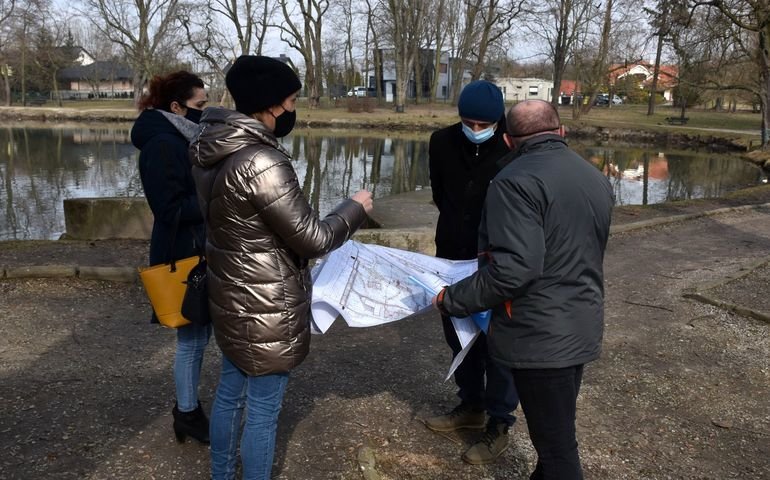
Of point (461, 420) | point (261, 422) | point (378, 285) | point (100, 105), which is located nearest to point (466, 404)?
point (461, 420)

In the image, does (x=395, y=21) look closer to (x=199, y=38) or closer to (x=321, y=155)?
(x=199, y=38)

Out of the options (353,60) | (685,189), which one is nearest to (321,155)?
(685,189)

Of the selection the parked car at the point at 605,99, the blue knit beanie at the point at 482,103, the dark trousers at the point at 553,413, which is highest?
the parked car at the point at 605,99

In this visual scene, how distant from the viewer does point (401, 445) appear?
142 inches

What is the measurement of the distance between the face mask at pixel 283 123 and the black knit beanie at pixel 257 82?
0.22 feet

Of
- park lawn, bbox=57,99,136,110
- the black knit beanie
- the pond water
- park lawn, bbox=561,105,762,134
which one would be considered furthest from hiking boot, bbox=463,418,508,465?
park lawn, bbox=57,99,136,110

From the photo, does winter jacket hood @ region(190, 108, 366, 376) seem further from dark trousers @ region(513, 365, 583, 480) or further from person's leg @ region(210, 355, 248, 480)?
dark trousers @ region(513, 365, 583, 480)

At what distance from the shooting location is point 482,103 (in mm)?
3176

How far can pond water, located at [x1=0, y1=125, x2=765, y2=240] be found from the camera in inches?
534

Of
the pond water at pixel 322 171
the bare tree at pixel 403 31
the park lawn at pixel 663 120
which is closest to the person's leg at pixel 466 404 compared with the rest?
the pond water at pixel 322 171

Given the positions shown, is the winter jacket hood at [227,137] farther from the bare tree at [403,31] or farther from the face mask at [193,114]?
the bare tree at [403,31]

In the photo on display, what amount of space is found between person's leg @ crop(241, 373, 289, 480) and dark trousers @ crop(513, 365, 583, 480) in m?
0.95

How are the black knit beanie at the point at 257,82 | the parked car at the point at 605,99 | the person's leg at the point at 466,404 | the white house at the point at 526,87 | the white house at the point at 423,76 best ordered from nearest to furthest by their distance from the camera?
the black knit beanie at the point at 257,82, the person's leg at the point at 466,404, the white house at the point at 423,76, the parked car at the point at 605,99, the white house at the point at 526,87

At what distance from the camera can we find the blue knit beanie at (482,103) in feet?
10.4
